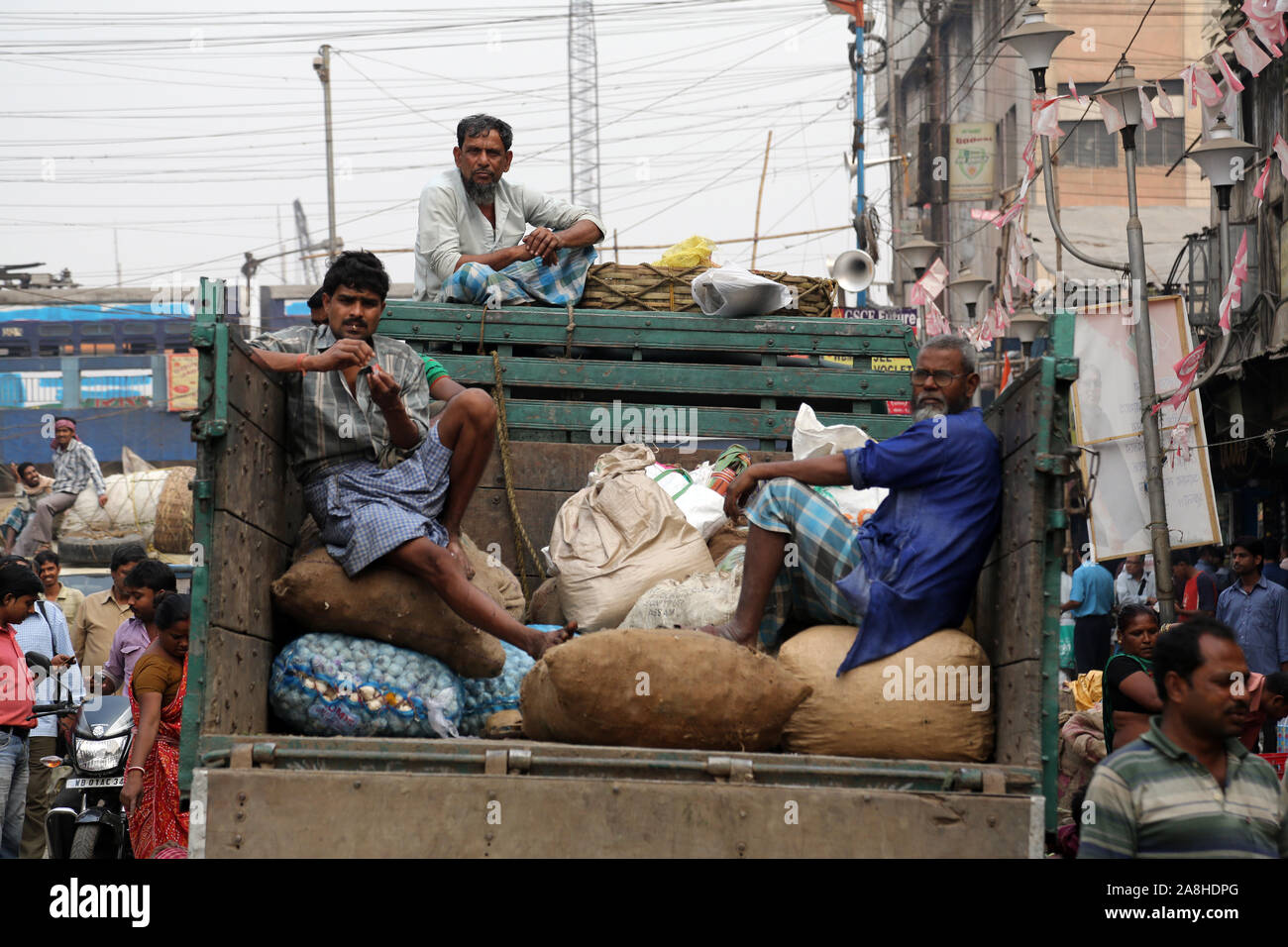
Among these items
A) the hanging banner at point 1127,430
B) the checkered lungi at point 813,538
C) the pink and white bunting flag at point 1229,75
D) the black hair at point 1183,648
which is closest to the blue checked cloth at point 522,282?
the checkered lungi at point 813,538

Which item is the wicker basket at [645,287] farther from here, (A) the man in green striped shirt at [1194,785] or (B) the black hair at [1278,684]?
(A) the man in green striped shirt at [1194,785]

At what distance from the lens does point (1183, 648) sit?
3205 mm

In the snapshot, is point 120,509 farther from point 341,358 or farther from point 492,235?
point 341,358

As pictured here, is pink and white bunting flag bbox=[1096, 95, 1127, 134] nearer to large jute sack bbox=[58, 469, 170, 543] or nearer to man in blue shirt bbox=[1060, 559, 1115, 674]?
man in blue shirt bbox=[1060, 559, 1115, 674]

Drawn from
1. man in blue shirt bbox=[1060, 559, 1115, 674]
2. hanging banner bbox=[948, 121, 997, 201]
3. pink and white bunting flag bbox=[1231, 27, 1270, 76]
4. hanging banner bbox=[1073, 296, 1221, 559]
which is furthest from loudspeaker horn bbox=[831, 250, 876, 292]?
hanging banner bbox=[948, 121, 997, 201]

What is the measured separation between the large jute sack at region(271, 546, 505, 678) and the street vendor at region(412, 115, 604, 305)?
2177mm

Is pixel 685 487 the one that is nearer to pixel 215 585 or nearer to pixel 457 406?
pixel 457 406

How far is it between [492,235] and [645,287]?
31.3 inches

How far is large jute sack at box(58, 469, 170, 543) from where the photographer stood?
53.2 ft

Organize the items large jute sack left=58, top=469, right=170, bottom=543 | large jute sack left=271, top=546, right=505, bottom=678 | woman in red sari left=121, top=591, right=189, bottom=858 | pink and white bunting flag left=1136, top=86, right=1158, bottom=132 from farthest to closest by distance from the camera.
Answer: large jute sack left=58, top=469, right=170, bottom=543
pink and white bunting flag left=1136, top=86, right=1158, bottom=132
woman in red sari left=121, top=591, right=189, bottom=858
large jute sack left=271, top=546, right=505, bottom=678

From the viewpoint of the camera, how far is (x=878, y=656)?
3.86m

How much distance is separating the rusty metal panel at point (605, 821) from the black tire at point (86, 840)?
3264 mm

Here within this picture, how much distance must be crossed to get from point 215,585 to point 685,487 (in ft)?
6.77
